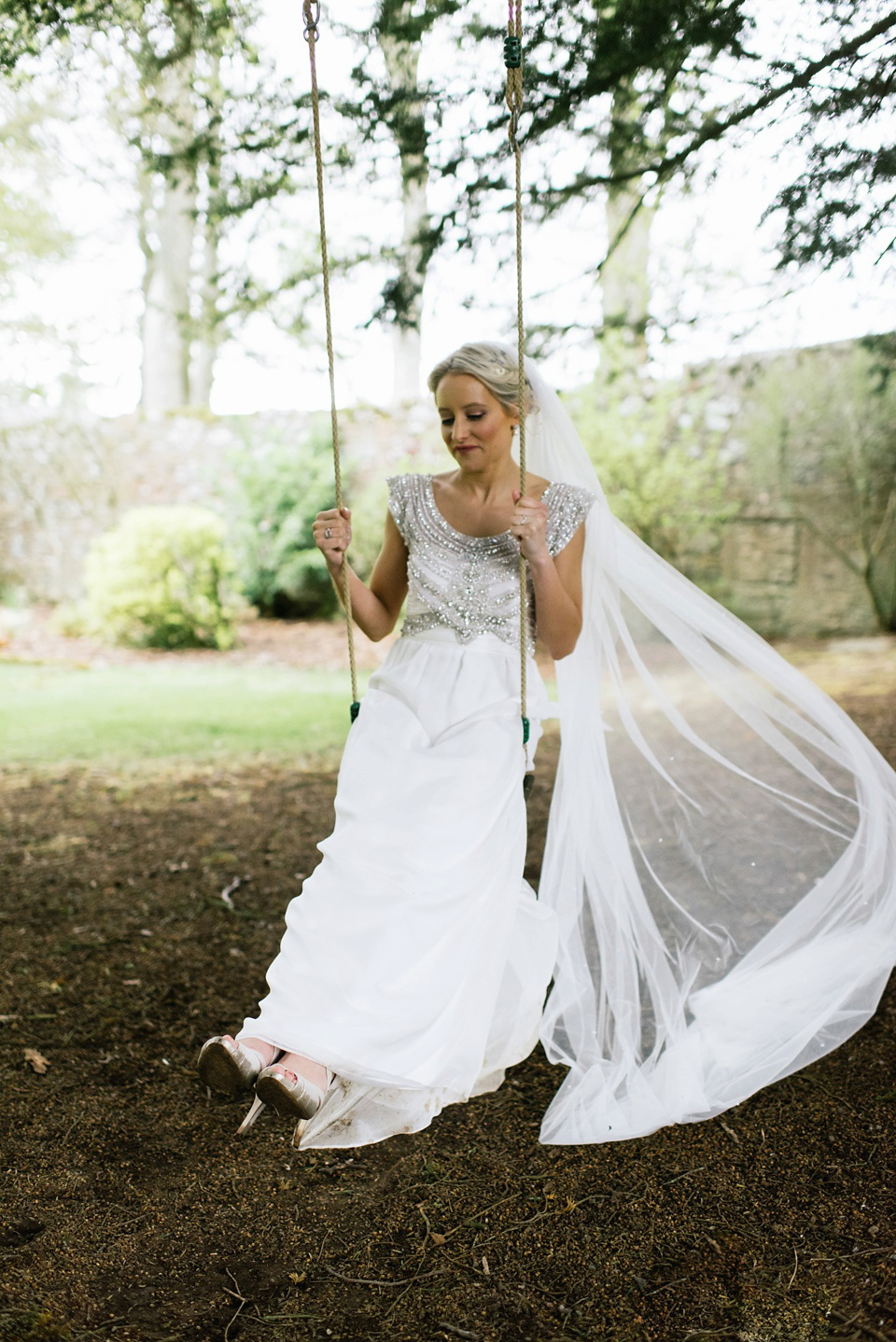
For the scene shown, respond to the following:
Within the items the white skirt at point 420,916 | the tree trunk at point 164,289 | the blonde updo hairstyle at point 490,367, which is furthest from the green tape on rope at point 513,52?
the tree trunk at point 164,289

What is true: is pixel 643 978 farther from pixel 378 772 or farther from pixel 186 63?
pixel 186 63

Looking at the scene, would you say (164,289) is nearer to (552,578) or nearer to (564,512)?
(564,512)

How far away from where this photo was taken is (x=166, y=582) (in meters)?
9.50

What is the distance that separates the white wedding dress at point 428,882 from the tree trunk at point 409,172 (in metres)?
1.36

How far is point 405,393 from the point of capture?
1219 centimetres

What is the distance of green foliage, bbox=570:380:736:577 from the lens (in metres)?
9.12

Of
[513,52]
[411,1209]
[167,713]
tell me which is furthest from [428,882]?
[167,713]

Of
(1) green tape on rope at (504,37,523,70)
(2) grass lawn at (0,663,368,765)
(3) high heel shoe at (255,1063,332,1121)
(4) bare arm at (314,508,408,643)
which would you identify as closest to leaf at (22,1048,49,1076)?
(3) high heel shoe at (255,1063,332,1121)

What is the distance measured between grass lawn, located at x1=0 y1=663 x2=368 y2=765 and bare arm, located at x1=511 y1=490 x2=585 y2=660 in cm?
402

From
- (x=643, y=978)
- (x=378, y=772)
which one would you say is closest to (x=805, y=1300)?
(x=643, y=978)

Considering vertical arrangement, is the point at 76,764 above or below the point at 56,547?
below

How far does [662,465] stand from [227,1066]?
8.06 metres

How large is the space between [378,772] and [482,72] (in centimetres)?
247

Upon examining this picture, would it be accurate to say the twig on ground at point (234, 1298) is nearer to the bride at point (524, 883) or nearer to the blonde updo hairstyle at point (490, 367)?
the bride at point (524, 883)
